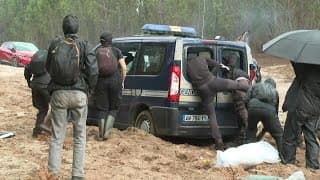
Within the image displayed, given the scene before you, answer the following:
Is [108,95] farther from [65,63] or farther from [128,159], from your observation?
[65,63]

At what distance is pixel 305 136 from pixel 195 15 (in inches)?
1666

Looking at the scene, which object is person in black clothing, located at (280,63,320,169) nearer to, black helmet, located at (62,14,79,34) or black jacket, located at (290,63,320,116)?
black jacket, located at (290,63,320,116)

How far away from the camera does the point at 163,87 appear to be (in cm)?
886

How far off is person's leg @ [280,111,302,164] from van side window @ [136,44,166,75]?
2.20 m

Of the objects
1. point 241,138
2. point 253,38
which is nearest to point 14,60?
point 253,38

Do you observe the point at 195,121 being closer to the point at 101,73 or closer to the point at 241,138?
the point at 241,138

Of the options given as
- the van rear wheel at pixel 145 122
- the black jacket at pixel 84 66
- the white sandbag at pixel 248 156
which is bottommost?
the van rear wheel at pixel 145 122

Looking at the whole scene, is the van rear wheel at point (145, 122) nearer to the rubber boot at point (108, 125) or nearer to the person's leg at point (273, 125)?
the rubber boot at point (108, 125)

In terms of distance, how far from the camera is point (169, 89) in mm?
8742

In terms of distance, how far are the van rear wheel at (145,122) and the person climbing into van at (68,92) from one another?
2.82 metres

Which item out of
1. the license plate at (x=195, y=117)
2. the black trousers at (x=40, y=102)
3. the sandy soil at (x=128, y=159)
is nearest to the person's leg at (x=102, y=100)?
the sandy soil at (x=128, y=159)

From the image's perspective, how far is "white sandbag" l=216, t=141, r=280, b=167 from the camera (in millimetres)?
7371

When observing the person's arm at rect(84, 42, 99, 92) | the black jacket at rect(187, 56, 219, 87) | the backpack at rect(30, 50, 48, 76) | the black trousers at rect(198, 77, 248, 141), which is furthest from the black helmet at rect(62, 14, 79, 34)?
the black trousers at rect(198, 77, 248, 141)

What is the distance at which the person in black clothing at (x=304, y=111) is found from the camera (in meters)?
7.59
